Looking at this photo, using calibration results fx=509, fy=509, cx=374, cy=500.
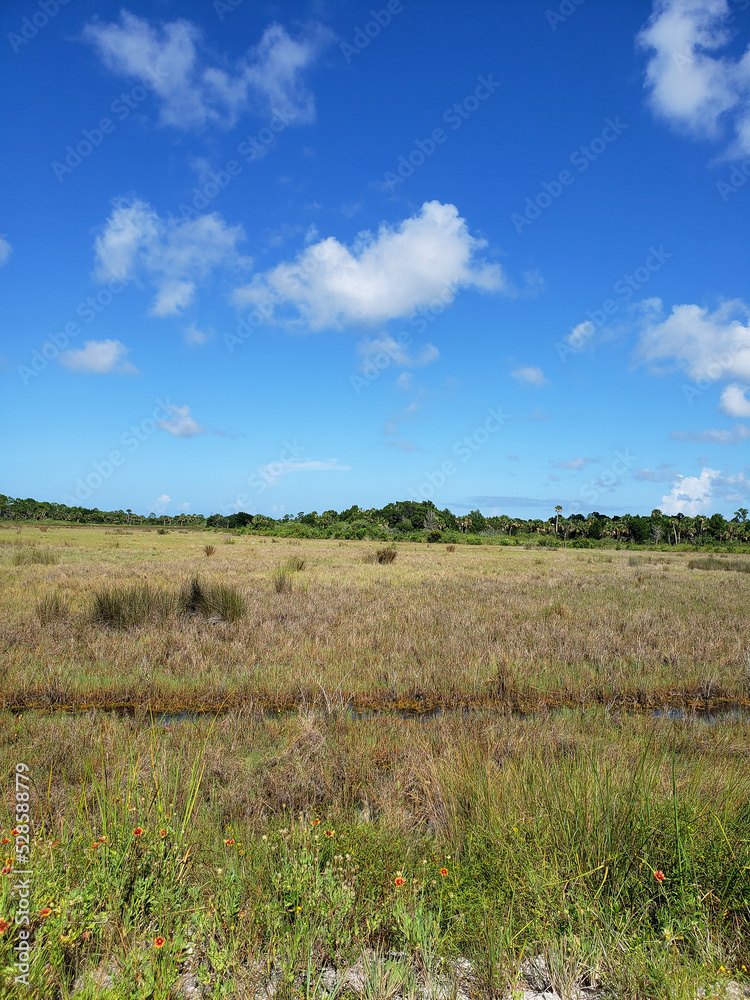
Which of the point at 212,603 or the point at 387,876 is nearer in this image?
the point at 387,876

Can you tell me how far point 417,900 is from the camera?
2.76 m

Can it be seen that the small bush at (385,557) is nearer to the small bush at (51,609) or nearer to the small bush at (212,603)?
the small bush at (212,603)

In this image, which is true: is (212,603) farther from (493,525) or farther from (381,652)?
(493,525)

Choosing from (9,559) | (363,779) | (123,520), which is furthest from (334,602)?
(123,520)

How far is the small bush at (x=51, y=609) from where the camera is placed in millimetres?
10464

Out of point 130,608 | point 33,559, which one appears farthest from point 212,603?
point 33,559

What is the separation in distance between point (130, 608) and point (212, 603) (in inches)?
65.9

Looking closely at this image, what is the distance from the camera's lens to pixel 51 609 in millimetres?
10781

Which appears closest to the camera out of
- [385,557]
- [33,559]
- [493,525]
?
[33,559]

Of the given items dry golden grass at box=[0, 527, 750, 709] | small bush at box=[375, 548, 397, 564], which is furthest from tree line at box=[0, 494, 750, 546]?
dry golden grass at box=[0, 527, 750, 709]

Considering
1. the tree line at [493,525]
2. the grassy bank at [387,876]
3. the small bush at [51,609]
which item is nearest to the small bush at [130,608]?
the small bush at [51,609]

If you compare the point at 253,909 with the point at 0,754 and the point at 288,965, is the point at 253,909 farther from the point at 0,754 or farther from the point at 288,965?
the point at 0,754

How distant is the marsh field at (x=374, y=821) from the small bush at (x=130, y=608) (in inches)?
53.4

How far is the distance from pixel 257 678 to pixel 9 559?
2101cm
